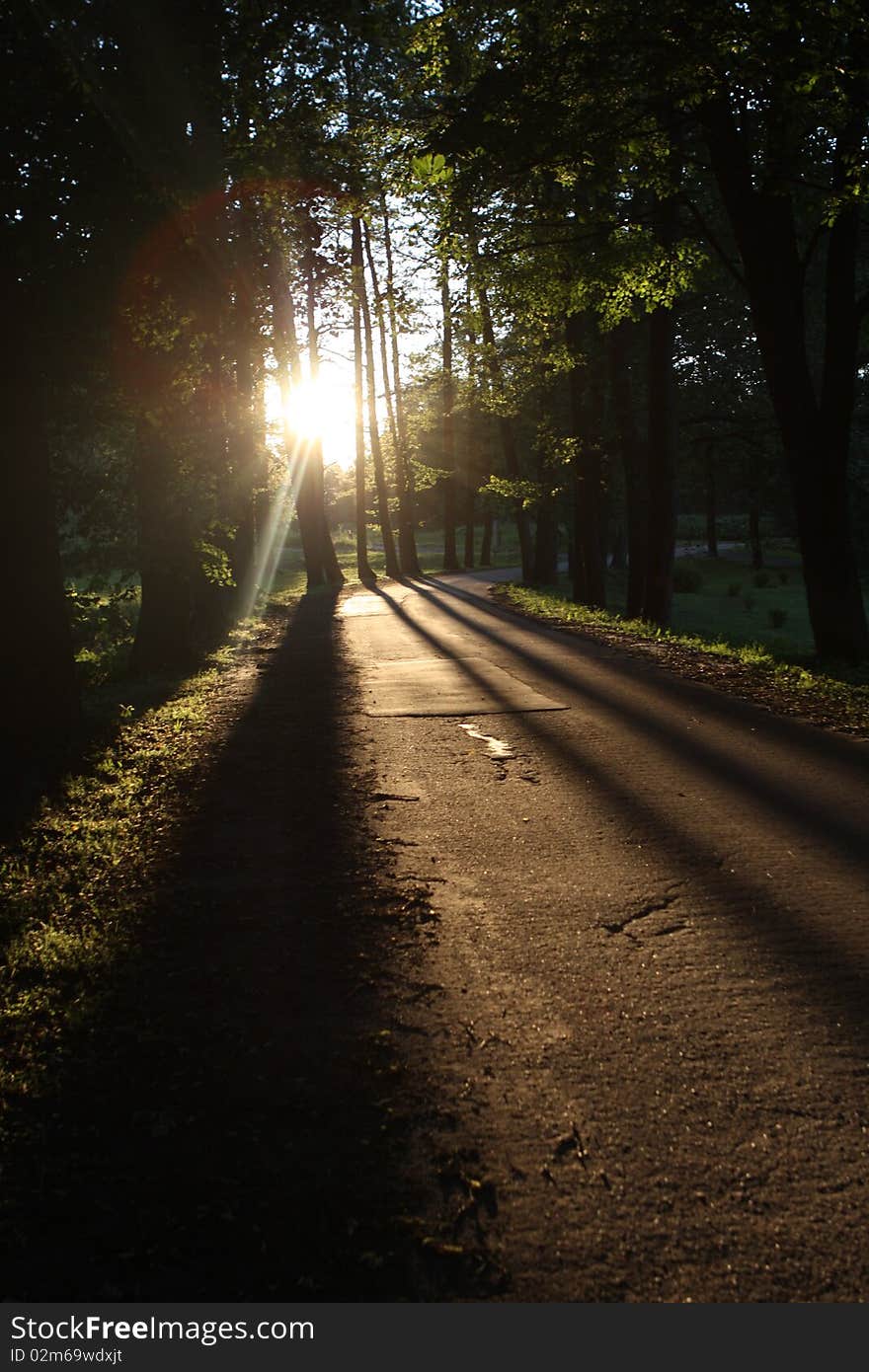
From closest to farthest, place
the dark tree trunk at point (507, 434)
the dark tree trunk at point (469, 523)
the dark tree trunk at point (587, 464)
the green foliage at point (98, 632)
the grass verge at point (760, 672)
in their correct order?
the grass verge at point (760, 672)
the green foliage at point (98, 632)
the dark tree trunk at point (507, 434)
the dark tree trunk at point (587, 464)
the dark tree trunk at point (469, 523)

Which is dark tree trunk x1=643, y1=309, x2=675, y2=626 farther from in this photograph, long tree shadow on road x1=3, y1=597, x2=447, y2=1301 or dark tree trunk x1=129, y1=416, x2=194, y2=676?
long tree shadow on road x1=3, y1=597, x2=447, y2=1301

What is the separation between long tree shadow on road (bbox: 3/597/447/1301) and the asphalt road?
0.96ft

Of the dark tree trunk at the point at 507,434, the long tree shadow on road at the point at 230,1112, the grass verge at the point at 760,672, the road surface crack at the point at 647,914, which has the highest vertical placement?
the dark tree trunk at the point at 507,434

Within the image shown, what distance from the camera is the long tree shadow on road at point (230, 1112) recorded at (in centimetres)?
283

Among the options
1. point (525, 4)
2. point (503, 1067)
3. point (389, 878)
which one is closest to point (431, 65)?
point (525, 4)

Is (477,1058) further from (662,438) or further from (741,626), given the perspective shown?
(741,626)

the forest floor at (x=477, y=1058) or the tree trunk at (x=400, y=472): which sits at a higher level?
the tree trunk at (x=400, y=472)

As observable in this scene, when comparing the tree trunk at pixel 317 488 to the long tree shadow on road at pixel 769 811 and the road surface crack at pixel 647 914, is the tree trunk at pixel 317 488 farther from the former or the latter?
the road surface crack at pixel 647 914

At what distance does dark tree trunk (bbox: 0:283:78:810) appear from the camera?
30.0 ft

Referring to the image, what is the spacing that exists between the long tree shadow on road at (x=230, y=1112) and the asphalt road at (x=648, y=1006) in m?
0.29

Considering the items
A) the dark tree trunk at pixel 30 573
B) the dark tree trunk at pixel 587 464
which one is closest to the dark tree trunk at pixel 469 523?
the dark tree trunk at pixel 587 464

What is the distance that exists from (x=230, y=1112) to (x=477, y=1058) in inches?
35.3

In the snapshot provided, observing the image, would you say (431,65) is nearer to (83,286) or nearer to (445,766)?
(83,286)

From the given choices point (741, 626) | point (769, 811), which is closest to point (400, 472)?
point (741, 626)
